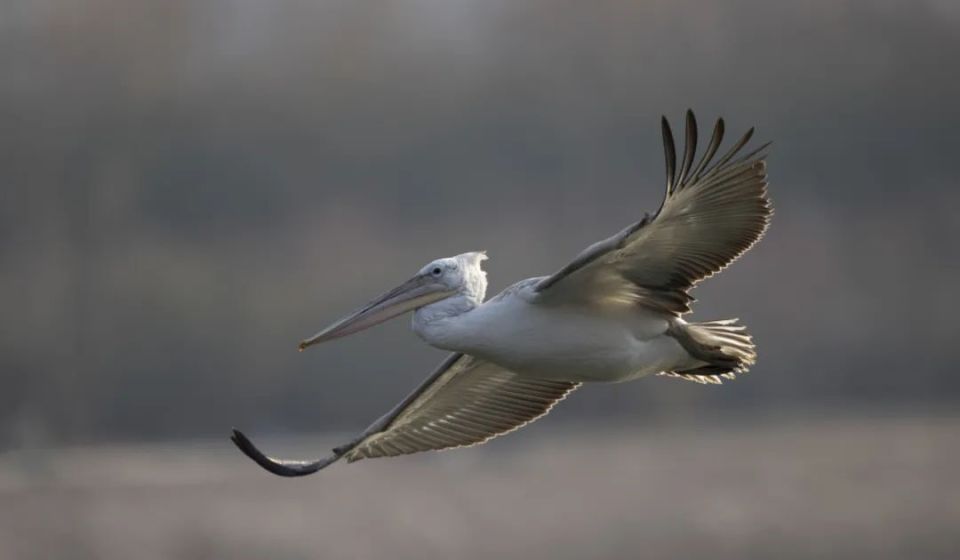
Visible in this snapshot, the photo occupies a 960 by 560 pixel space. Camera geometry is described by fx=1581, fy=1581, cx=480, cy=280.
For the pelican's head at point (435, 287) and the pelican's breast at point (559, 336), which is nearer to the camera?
the pelican's breast at point (559, 336)

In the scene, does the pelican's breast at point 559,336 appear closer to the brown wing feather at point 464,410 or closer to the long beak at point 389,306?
the long beak at point 389,306

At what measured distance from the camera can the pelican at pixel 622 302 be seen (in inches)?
321

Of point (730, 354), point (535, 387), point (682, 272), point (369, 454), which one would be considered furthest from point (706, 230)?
point (369, 454)

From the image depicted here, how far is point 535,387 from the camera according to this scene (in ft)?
33.7

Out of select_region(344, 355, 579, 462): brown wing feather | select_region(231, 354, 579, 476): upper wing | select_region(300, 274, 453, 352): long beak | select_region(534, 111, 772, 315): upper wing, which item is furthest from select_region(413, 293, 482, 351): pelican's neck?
select_region(344, 355, 579, 462): brown wing feather

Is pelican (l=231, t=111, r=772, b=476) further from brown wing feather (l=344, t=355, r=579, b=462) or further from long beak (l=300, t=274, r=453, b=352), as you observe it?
brown wing feather (l=344, t=355, r=579, b=462)

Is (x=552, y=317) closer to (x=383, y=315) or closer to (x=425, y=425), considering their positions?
(x=383, y=315)

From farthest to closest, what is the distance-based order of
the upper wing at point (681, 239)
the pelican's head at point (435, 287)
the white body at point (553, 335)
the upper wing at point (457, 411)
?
1. the upper wing at point (457, 411)
2. the pelican's head at point (435, 287)
3. the white body at point (553, 335)
4. the upper wing at point (681, 239)

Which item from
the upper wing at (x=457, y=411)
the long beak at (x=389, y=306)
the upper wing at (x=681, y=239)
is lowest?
the upper wing at (x=457, y=411)

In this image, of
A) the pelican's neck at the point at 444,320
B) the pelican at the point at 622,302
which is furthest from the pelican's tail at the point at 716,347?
the pelican's neck at the point at 444,320

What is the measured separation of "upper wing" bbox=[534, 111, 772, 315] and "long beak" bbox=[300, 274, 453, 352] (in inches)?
32.2

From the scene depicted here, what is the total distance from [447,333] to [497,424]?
1.70 m

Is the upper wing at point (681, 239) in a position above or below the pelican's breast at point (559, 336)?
above

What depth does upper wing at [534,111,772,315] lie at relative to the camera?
26.3 feet
